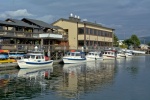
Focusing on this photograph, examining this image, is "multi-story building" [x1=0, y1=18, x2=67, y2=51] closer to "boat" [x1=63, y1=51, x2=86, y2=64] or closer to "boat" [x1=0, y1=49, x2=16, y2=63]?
"boat" [x1=0, y1=49, x2=16, y2=63]

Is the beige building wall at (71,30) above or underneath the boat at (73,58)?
above

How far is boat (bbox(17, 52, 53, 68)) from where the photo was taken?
54.5 m

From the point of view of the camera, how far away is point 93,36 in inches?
3733

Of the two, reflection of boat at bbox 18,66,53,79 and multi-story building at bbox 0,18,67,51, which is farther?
multi-story building at bbox 0,18,67,51

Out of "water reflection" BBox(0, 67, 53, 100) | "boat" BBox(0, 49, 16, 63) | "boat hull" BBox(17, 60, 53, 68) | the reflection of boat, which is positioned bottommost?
"water reflection" BBox(0, 67, 53, 100)

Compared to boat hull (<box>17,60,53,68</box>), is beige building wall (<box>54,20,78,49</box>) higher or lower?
higher

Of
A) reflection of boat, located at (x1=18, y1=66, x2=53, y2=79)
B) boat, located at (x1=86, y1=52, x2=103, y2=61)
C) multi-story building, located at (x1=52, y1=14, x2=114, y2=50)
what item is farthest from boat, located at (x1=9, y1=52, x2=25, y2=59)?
boat, located at (x1=86, y1=52, x2=103, y2=61)

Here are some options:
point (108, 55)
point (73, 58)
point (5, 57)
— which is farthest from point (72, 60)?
point (108, 55)

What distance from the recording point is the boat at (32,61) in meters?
54.5

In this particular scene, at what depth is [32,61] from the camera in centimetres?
5616

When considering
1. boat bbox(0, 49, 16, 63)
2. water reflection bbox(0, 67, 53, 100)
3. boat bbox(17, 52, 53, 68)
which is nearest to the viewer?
water reflection bbox(0, 67, 53, 100)

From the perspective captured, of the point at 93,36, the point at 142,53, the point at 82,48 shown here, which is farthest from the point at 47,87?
the point at 142,53

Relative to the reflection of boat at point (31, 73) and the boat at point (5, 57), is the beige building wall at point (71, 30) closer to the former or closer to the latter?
the reflection of boat at point (31, 73)

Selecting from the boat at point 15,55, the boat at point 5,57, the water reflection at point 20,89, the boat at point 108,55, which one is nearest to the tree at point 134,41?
the boat at point 108,55
